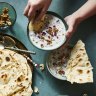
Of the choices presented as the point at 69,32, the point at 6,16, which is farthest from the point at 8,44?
the point at 69,32

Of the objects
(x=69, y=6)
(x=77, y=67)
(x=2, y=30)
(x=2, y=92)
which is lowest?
(x=2, y=92)

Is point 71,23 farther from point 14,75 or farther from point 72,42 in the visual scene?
point 14,75

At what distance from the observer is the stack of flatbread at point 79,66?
1629 millimetres

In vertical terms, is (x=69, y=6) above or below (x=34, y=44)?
above

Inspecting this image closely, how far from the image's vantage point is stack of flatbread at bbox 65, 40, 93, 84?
163 cm

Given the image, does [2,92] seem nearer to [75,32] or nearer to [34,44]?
[34,44]

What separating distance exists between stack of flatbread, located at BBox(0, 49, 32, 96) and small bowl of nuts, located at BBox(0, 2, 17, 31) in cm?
11

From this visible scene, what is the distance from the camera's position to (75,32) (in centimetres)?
173

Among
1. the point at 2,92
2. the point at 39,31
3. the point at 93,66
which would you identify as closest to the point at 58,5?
the point at 39,31

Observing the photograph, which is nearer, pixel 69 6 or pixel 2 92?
pixel 2 92

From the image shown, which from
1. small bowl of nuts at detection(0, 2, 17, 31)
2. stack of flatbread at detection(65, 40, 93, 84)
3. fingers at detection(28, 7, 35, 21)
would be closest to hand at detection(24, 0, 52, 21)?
fingers at detection(28, 7, 35, 21)

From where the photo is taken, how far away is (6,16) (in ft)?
5.43

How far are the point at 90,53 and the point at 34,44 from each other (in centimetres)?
28

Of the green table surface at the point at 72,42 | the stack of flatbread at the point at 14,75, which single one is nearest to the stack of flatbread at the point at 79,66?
the green table surface at the point at 72,42
